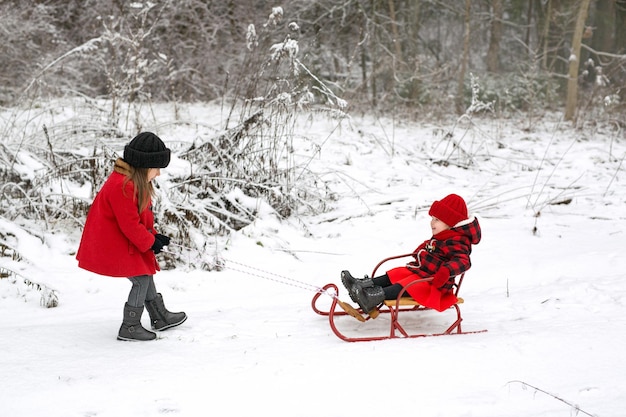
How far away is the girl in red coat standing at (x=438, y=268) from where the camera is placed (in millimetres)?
3947

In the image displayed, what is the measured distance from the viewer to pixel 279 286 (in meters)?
5.32

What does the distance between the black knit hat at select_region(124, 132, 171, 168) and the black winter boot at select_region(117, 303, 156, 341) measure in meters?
0.97

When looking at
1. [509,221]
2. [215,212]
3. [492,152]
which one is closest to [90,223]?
[215,212]

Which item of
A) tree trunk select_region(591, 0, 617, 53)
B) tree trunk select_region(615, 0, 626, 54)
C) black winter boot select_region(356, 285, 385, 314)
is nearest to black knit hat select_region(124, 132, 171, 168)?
black winter boot select_region(356, 285, 385, 314)

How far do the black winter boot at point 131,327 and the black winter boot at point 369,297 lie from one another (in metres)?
1.42

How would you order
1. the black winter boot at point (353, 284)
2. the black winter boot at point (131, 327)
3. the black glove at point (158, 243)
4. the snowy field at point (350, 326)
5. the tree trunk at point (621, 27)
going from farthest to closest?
the tree trunk at point (621, 27) < the black winter boot at point (353, 284) < the black winter boot at point (131, 327) < the black glove at point (158, 243) < the snowy field at point (350, 326)

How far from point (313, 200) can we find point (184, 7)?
10361 millimetres

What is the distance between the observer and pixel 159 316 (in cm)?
411

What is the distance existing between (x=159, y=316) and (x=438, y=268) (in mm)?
1983

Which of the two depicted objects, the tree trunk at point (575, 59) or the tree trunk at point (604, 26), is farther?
the tree trunk at point (604, 26)

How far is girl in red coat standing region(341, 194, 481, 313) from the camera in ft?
13.0

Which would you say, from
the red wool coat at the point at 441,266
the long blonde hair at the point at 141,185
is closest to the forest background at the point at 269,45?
the red wool coat at the point at 441,266

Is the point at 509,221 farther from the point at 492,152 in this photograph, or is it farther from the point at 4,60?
the point at 4,60

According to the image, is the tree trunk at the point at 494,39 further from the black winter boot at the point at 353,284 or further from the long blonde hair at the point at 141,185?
the long blonde hair at the point at 141,185
